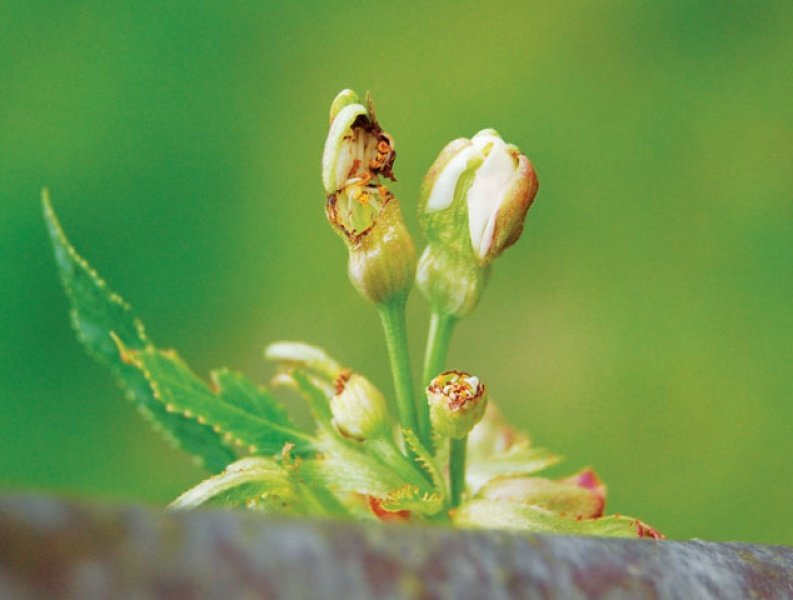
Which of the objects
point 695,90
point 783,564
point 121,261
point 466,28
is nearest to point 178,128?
point 121,261

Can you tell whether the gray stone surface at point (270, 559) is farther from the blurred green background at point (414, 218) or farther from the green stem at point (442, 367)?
the blurred green background at point (414, 218)

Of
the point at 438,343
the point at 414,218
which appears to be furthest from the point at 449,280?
the point at 414,218

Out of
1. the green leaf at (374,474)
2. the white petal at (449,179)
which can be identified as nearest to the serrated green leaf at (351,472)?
the green leaf at (374,474)

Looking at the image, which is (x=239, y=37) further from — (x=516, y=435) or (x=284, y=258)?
(x=516, y=435)

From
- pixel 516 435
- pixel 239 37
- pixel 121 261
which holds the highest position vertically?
pixel 239 37

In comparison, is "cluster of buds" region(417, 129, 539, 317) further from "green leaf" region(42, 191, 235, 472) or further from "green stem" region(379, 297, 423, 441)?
"green leaf" region(42, 191, 235, 472)
